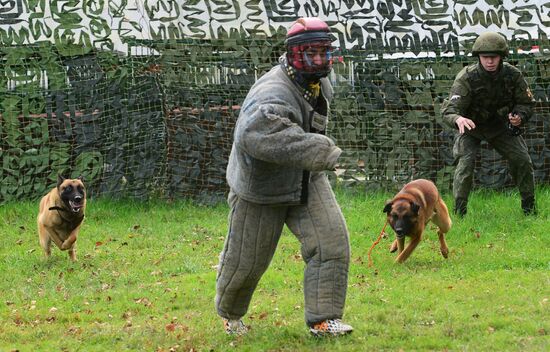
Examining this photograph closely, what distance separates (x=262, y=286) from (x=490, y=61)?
3467mm

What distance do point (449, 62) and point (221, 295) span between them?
6699mm

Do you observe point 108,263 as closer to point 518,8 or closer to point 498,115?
point 498,115

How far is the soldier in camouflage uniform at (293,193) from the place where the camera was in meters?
6.07

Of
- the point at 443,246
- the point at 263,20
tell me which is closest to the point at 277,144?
the point at 443,246

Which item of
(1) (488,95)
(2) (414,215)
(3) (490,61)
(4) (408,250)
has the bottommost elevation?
(4) (408,250)

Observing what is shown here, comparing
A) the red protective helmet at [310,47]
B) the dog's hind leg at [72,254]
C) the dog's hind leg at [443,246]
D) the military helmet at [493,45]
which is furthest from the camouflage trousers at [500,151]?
the red protective helmet at [310,47]

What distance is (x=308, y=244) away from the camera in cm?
631

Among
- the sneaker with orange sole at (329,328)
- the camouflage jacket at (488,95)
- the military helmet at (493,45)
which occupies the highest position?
the military helmet at (493,45)

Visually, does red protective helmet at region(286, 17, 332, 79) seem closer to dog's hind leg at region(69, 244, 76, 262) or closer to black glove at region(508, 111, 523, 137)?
black glove at region(508, 111, 523, 137)

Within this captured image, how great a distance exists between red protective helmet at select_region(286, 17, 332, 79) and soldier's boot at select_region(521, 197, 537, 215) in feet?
17.5

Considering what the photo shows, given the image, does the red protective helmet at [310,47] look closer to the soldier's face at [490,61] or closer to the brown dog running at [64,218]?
the soldier's face at [490,61]

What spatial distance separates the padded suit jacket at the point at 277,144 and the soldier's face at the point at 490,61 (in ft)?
13.5

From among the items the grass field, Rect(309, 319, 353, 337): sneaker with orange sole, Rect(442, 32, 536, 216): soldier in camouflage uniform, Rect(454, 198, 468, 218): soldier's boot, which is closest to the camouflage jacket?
Rect(442, 32, 536, 216): soldier in camouflage uniform

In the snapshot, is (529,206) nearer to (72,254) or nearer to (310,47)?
(72,254)
